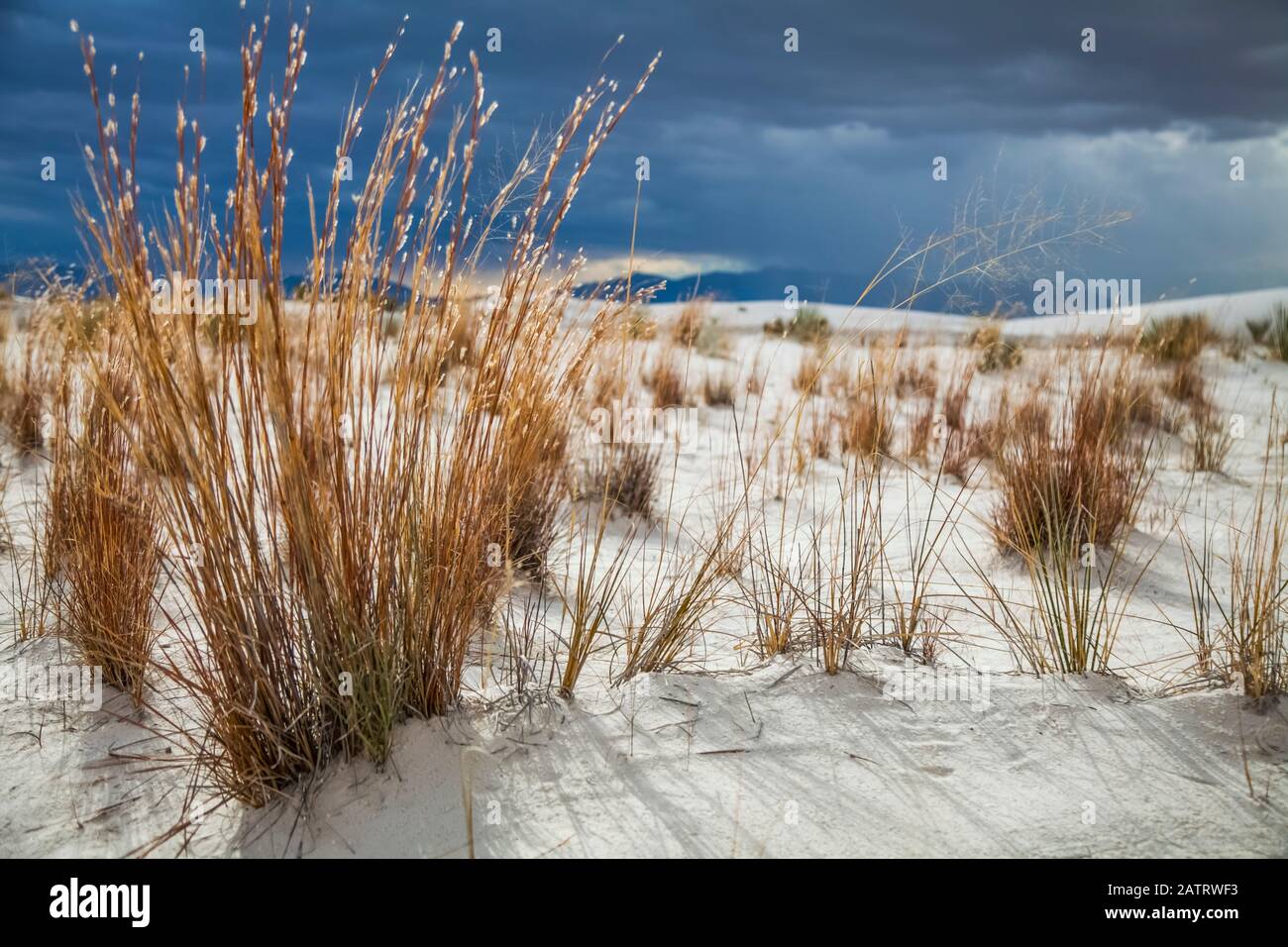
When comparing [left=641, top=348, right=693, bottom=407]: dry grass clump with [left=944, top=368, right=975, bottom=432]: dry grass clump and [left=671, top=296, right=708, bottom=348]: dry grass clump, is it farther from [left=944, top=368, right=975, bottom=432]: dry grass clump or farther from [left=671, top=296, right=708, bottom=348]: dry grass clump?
[left=944, top=368, right=975, bottom=432]: dry grass clump

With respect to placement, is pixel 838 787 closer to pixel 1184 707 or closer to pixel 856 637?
pixel 856 637

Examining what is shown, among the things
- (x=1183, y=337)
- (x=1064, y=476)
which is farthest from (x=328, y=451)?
(x=1183, y=337)

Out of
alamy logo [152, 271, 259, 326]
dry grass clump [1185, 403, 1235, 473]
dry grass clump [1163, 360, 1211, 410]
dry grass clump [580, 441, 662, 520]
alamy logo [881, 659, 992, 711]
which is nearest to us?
alamy logo [152, 271, 259, 326]

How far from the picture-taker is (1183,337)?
8.63 metres

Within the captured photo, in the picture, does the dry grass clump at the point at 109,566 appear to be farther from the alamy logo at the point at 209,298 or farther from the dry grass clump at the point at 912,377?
the dry grass clump at the point at 912,377

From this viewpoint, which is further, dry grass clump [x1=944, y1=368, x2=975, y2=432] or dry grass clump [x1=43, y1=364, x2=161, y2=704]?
dry grass clump [x1=944, y1=368, x2=975, y2=432]

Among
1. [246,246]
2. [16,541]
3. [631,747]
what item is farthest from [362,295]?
[16,541]

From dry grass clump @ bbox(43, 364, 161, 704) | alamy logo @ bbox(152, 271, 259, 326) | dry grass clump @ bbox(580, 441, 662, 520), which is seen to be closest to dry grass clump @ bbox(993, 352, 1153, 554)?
dry grass clump @ bbox(580, 441, 662, 520)
